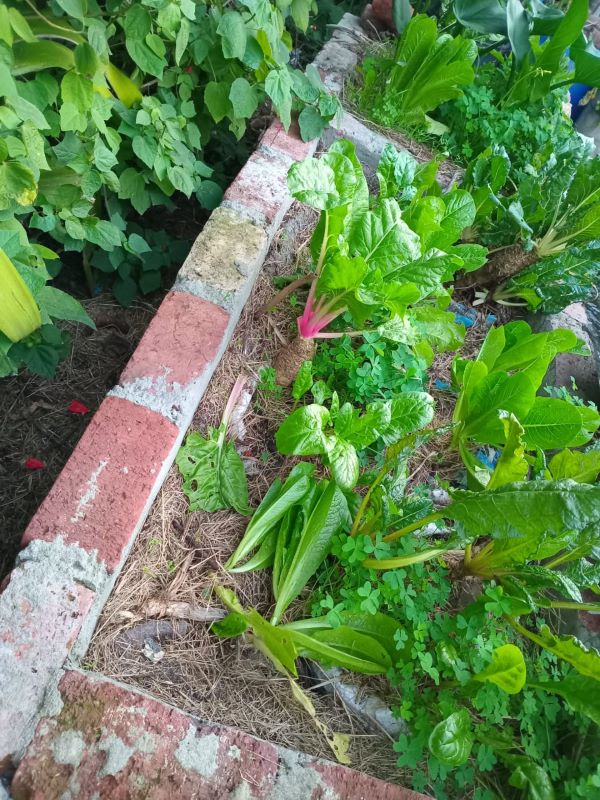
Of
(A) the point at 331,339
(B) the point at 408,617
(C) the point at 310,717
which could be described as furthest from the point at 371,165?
(C) the point at 310,717

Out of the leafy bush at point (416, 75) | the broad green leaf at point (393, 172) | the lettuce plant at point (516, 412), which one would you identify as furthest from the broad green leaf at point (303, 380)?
the leafy bush at point (416, 75)

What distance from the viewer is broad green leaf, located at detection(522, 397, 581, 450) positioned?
59.2 inches

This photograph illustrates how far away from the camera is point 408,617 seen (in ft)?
4.42

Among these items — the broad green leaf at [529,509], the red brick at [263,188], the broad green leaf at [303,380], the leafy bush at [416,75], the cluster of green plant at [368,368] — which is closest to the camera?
the broad green leaf at [529,509]

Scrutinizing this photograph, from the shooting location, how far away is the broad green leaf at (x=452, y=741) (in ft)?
3.78

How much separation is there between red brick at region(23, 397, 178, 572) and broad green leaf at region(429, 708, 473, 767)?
2.38 feet

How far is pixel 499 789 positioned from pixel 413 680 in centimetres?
30

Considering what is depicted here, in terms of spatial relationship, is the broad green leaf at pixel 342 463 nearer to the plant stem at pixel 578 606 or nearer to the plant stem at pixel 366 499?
the plant stem at pixel 366 499

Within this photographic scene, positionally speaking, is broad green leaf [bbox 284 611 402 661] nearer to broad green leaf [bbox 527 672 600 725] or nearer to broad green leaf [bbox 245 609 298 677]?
broad green leaf [bbox 245 609 298 677]

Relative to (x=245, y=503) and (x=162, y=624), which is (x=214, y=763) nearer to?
(x=162, y=624)

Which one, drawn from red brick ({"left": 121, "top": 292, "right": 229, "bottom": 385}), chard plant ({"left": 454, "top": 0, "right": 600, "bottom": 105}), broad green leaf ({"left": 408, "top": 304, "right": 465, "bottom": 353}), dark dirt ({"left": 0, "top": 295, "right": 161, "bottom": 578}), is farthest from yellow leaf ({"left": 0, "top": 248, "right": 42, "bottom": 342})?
chard plant ({"left": 454, "top": 0, "right": 600, "bottom": 105})

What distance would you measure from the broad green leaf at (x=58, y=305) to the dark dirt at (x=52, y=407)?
42 centimetres

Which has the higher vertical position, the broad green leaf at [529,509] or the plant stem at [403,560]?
the broad green leaf at [529,509]

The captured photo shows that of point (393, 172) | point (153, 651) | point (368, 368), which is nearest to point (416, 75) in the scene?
point (393, 172)
